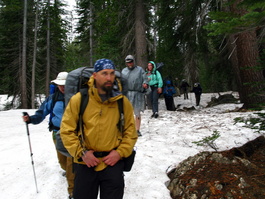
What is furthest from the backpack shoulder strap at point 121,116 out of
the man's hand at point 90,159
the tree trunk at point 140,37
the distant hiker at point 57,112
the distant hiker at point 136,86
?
the tree trunk at point 140,37

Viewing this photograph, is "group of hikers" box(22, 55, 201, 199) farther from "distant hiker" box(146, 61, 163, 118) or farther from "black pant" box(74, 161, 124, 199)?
"distant hiker" box(146, 61, 163, 118)

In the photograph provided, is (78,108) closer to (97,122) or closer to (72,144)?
(97,122)

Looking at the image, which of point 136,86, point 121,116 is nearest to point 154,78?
point 136,86

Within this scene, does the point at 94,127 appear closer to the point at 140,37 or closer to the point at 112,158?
the point at 112,158

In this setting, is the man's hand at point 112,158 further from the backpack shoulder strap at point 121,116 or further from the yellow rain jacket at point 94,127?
the backpack shoulder strap at point 121,116

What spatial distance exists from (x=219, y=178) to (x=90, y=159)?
1953 mm

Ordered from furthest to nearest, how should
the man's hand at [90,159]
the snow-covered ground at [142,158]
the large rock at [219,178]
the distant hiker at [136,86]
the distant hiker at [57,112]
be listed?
the distant hiker at [136,86], the snow-covered ground at [142,158], the distant hiker at [57,112], the large rock at [219,178], the man's hand at [90,159]

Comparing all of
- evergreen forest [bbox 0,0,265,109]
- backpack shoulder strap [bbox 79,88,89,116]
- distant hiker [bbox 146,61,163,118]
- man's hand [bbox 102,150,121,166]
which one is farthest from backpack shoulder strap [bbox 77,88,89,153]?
distant hiker [bbox 146,61,163,118]

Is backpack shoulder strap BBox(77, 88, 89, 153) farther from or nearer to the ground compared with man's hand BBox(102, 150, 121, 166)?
farther from the ground

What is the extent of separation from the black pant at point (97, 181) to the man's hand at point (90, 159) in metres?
0.12

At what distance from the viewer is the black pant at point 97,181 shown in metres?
1.92

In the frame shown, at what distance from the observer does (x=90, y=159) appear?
6.00ft

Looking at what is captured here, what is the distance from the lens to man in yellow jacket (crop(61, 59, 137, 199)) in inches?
73.7

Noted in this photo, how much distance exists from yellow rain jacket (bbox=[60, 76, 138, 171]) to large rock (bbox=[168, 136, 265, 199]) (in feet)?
4.48
